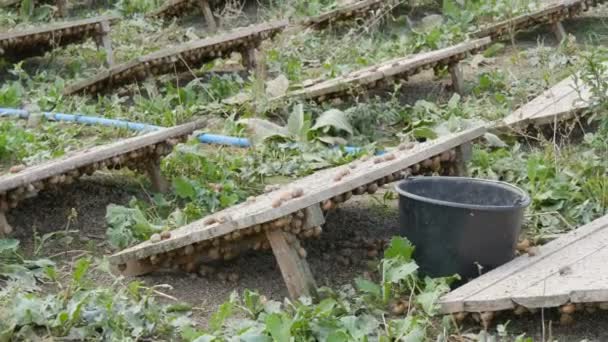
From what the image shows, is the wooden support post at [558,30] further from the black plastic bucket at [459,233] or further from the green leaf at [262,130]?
the black plastic bucket at [459,233]

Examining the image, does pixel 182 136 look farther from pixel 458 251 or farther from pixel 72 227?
pixel 458 251

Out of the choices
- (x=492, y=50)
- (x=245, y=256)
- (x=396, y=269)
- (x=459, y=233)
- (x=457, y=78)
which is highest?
(x=459, y=233)

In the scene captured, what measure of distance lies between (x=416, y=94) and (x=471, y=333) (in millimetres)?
4263

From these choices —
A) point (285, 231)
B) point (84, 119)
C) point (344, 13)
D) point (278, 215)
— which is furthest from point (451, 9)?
point (278, 215)

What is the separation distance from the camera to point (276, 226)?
12.7 ft

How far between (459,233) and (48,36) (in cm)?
513

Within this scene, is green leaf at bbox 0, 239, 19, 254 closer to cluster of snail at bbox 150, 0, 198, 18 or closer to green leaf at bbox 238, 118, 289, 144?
green leaf at bbox 238, 118, 289, 144

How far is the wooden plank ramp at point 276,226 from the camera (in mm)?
3879

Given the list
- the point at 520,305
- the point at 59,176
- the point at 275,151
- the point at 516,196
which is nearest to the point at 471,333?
the point at 520,305

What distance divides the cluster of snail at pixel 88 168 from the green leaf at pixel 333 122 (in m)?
1.39

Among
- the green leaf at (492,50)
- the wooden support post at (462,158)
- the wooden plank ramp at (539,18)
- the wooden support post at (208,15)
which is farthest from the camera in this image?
the wooden support post at (208,15)

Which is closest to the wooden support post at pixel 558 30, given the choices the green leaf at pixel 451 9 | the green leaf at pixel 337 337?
the green leaf at pixel 451 9

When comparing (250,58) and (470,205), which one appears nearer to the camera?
(470,205)

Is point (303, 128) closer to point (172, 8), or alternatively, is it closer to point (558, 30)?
point (558, 30)
